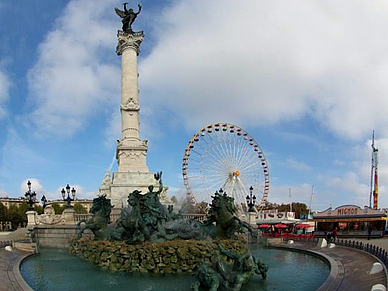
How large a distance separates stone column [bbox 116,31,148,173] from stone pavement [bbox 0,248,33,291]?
1613 cm

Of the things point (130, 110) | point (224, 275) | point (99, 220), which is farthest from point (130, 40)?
point (224, 275)

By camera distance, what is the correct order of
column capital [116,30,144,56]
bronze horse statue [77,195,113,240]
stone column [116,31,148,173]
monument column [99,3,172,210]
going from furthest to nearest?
column capital [116,30,144,56] → stone column [116,31,148,173] → monument column [99,3,172,210] → bronze horse statue [77,195,113,240]

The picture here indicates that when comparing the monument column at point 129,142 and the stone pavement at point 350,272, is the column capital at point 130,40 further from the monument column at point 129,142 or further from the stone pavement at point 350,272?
the stone pavement at point 350,272

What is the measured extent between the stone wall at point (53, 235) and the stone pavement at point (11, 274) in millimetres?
4611

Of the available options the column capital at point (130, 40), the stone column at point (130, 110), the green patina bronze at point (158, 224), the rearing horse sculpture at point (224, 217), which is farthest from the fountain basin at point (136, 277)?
the column capital at point (130, 40)

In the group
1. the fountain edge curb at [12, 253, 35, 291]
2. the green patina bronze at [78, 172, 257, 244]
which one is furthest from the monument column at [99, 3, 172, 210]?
the fountain edge curb at [12, 253, 35, 291]

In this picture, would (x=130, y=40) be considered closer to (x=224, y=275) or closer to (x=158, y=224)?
(x=158, y=224)

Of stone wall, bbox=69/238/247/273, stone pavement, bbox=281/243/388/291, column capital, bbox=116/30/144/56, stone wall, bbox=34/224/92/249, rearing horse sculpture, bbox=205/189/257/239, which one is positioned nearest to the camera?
stone pavement, bbox=281/243/388/291

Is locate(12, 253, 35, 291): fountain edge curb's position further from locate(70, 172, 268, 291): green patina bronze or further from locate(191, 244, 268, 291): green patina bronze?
locate(191, 244, 268, 291): green patina bronze

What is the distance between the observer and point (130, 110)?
1359 inches

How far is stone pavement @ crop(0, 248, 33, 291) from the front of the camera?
32.7 feet

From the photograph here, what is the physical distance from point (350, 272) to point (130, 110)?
26.5m

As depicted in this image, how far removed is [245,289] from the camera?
34.6 feet

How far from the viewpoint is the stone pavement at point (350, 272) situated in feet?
31.4
